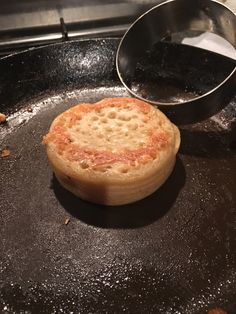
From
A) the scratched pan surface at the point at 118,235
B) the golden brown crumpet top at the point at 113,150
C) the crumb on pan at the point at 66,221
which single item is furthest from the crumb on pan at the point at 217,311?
the crumb on pan at the point at 66,221

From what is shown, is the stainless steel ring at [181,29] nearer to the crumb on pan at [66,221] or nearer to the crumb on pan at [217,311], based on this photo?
the crumb on pan at [66,221]

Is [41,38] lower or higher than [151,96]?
higher

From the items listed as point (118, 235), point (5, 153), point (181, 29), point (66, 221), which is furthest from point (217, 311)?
point (181, 29)

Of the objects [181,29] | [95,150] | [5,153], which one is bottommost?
[5,153]

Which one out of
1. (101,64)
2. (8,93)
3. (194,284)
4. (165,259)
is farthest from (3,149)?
(194,284)

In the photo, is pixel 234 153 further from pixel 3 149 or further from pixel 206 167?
pixel 3 149

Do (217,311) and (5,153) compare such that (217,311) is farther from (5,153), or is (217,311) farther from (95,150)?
(5,153)

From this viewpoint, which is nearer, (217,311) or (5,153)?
(217,311)
